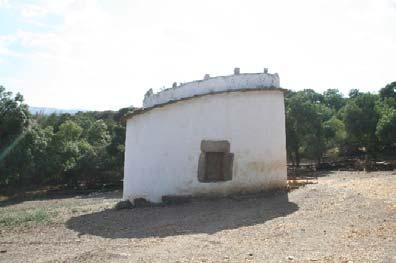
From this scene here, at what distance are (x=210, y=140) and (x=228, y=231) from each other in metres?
4.85

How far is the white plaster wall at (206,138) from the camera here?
13469mm

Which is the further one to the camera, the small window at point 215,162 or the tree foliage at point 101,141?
the tree foliage at point 101,141

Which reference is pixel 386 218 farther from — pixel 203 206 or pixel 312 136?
pixel 312 136

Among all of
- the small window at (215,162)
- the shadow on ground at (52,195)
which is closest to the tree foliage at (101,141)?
the shadow on ground at (52,195)

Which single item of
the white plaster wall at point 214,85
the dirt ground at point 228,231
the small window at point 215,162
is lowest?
the dirt ground at point 228,231

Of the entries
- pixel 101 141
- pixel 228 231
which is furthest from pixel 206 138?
pixel 101 141

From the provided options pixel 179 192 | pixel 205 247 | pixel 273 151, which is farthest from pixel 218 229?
pixel 273 151

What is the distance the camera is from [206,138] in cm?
1348

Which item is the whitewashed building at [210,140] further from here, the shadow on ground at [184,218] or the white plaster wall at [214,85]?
the shadow on ground at [184,218]

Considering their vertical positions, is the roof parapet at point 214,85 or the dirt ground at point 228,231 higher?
the roof parapet at point 214,85

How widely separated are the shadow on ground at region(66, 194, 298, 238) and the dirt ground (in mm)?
22

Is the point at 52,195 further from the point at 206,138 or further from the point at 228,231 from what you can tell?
the point at 228,231

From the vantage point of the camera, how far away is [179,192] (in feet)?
44.2

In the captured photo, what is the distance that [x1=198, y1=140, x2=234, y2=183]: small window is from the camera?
528 inches
